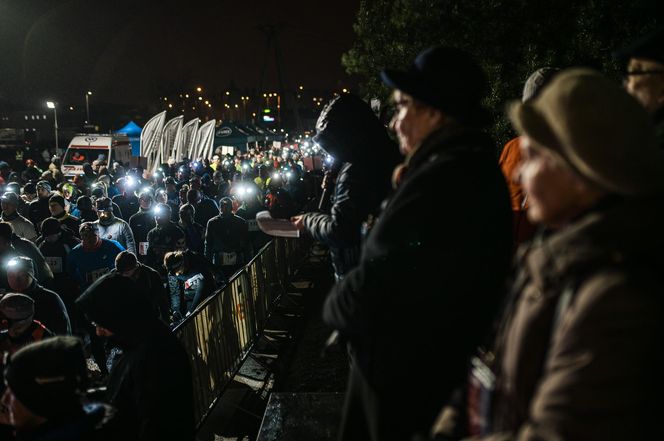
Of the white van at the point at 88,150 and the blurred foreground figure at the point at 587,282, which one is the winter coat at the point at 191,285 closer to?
the blurred foreground figure at the point at 587,282

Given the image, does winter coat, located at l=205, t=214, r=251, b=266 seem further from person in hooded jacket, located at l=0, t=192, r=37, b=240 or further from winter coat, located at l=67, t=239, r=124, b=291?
person in hooded jacket, located at l=0, t=192, r=37, b=240

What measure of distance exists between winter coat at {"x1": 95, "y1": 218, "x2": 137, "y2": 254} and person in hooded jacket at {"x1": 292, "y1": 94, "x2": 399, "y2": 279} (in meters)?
6.02

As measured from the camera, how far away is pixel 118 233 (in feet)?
26.9

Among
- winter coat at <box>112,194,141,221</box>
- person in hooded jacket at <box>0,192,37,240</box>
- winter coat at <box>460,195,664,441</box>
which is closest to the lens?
winter coat at <box>460,195,664,441</box>

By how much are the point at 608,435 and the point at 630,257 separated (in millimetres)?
419

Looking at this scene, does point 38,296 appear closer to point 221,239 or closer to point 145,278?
point 145,278

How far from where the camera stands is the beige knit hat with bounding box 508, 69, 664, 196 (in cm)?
122

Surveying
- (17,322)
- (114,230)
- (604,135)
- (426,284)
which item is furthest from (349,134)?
(114,230)

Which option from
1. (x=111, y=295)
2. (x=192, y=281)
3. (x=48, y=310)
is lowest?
(x=192, y=281)

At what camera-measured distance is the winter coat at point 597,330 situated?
111 cm

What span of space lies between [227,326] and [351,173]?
436cm

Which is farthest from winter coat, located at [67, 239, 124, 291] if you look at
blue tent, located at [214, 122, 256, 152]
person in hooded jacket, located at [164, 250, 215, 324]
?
blue tent, located at [214, 122, 256, 152]

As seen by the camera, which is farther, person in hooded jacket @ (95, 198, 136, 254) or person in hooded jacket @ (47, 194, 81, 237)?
person in hooded jacket @ (95, 198, 136, 254)

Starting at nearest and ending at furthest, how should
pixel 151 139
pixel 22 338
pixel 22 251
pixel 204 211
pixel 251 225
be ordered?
pixel 22 338
pixel 22 251
pixel 251 225
pixel 204 211
pixel 151 139
